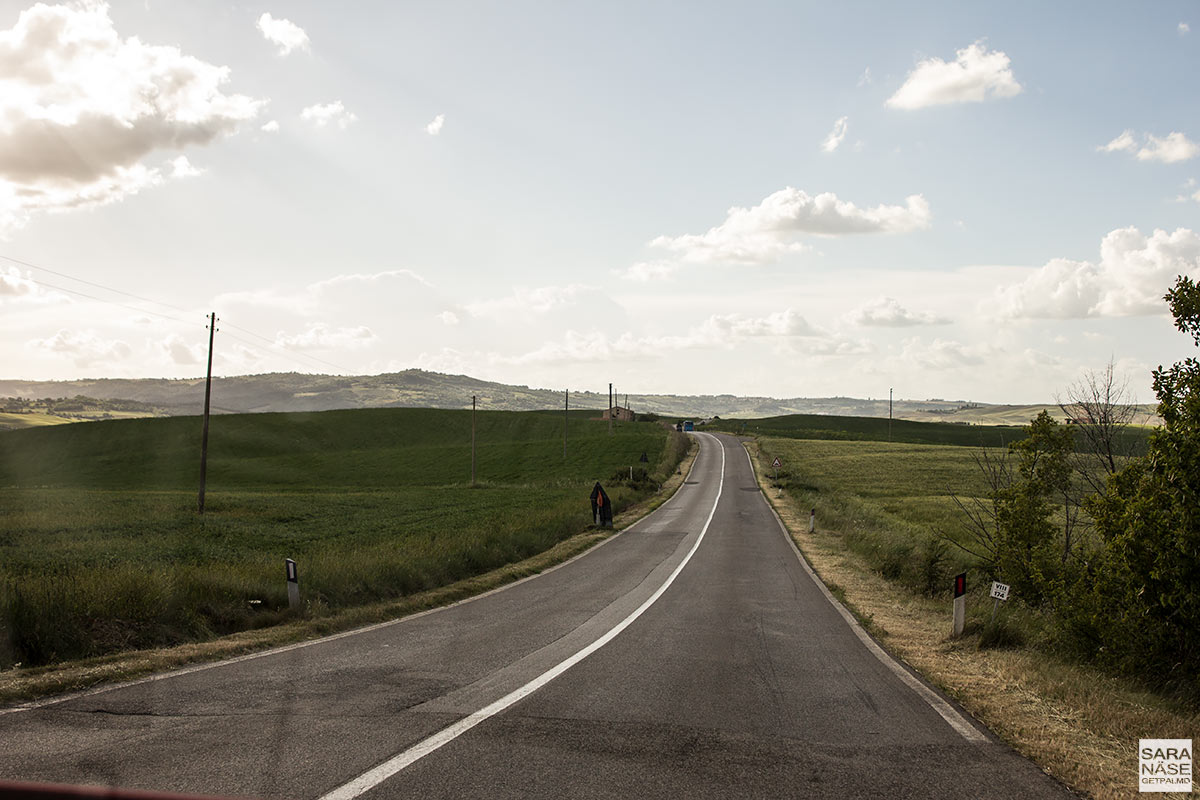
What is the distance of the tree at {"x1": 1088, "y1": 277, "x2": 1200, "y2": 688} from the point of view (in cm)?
859

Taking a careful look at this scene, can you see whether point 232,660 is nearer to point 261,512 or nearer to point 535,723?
point 535,723

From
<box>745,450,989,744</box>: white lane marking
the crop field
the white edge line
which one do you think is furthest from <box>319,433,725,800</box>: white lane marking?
the crop field

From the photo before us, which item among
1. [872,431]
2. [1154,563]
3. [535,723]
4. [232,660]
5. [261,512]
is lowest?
[261,512]

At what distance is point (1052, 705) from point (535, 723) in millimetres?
5395

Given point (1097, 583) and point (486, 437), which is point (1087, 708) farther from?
point (486, 437)

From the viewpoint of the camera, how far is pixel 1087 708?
7.52m

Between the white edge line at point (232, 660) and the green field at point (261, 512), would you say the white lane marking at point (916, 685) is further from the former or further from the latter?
the green field at point (261, 512)

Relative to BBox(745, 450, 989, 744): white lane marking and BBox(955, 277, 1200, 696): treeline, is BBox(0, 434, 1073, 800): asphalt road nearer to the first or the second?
BBox(745, 450, 989, 744): white lane marking

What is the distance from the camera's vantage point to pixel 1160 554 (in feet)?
28.8

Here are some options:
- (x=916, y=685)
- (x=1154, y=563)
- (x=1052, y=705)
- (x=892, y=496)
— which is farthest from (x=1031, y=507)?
(x=892, y=496)

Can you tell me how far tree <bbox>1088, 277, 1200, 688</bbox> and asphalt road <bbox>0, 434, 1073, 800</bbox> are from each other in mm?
2779

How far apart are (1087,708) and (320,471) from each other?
76.8 m

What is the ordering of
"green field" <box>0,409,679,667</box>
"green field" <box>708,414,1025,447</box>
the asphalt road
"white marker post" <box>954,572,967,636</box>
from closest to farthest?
the asphalt road < "green field" <box>0,409,679,667</box> < "white marker post" <box>954,572,967,636</box> < "green field" <box>708,414,1025,447</box>

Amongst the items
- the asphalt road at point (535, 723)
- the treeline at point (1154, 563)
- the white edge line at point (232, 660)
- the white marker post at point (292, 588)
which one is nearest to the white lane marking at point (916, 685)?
the asphalt road at point (535, 723)
